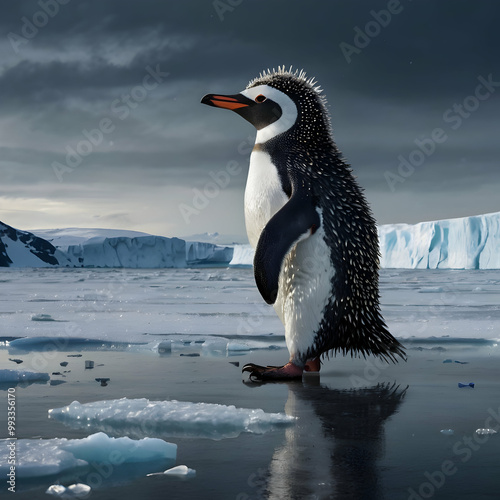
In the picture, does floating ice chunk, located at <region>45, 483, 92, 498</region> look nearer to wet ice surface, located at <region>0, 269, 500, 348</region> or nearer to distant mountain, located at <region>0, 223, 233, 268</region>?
wet ice surface, located at <region>0, 269, 500, 348</region>

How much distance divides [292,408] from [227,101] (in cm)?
240

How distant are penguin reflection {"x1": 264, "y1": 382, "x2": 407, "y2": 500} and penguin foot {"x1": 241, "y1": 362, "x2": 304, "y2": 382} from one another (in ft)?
1.32

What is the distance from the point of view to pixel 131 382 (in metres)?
3.88

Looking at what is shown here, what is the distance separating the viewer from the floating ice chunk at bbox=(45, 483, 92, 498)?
1.88m

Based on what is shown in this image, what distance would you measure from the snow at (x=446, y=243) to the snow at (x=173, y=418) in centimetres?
3115

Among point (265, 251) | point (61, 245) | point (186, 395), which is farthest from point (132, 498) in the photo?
point (61, 245)

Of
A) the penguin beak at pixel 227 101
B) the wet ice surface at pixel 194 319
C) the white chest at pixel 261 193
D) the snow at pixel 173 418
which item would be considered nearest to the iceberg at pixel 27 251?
the wet ice surface at pixel 194 319

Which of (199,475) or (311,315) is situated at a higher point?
(311,315)

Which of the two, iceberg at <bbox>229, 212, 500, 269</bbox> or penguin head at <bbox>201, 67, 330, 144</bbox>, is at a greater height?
iceberg at <bbox>229, 212, 500, 269</bbox>

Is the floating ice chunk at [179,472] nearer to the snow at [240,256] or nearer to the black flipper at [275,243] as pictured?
the black flipper at [275,243]

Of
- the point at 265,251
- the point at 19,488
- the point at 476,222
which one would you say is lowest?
the point at 19,488

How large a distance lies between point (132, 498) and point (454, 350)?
4.16 metres

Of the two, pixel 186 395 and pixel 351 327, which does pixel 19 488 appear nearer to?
pixel 186 395

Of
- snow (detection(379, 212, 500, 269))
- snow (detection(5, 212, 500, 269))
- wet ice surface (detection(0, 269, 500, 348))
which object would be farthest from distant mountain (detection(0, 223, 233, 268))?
wet ice surface (detection(0, 269, 500, 348))
